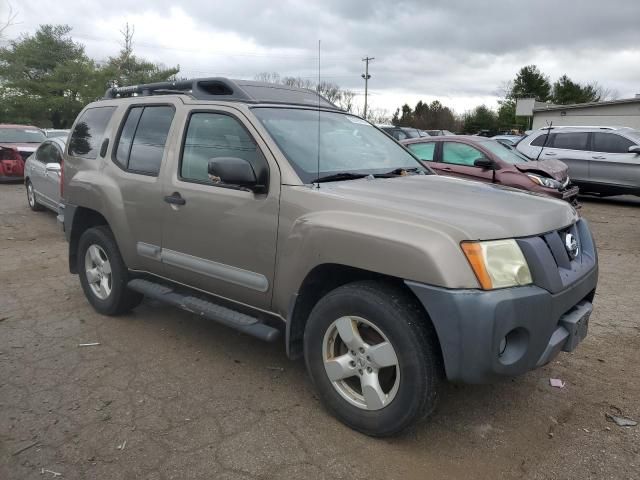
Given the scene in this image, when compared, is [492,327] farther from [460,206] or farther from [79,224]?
[79,224]

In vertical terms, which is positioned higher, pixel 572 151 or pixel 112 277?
pixel 572 151

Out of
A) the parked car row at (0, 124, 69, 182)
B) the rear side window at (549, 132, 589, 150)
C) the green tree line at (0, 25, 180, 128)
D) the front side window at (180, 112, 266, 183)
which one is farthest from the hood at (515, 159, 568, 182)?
the green tree line at (0, 25, 180, 128)

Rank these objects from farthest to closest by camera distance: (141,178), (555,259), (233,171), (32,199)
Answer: (32,199), (141,178), (233,171), (555,259)

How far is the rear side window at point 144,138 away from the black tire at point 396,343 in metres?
1.92

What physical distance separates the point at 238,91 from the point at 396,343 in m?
2.17

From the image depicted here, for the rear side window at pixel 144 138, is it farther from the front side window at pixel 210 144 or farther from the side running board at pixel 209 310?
the side running board at pixel 209 310

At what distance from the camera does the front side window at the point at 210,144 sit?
349 cm

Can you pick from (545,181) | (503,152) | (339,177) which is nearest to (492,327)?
(339,177)

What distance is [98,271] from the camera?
477 cm

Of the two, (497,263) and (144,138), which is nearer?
(497,263)

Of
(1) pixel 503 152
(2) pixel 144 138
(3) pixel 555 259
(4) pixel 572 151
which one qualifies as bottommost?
(3) pixel 555 259

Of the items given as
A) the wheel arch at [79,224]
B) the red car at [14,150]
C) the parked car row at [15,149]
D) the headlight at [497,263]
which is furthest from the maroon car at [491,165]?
Result: the red car at [14,150]

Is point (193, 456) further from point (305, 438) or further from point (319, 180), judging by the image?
point (319, 180)

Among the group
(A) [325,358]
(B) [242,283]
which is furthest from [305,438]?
(B) [242,283]
